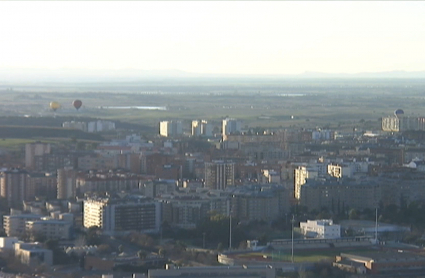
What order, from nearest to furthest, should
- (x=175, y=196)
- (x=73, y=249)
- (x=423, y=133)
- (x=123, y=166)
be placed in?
(x=73, y=249), (x=175, y=196), (x=123, y=166), (x=423, y=133)

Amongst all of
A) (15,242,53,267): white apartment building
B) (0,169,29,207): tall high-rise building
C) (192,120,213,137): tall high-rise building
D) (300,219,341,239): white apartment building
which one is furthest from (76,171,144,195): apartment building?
(192,120,213,137): tall high-rise building

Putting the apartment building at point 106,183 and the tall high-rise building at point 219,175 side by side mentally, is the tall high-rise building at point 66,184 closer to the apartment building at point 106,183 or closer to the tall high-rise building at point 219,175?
the apartment building at point 106,183

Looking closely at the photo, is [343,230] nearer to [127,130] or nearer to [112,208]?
[112,208]

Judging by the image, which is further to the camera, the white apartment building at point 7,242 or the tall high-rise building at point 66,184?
the tall high-rise building at point 66,184

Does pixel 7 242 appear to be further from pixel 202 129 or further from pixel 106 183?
pixel 202 129

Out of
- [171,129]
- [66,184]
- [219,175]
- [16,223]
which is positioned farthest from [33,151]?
[171,129]

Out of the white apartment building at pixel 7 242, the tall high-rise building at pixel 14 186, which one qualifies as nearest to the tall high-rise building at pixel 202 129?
the tall high-rise building at pixel 14 186

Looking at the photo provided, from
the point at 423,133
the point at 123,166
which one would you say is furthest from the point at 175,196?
the point at 423,133
